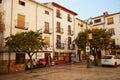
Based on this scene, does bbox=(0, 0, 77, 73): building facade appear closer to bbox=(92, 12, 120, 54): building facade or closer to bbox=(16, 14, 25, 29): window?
bbox=(16, 14, 25, 29): window

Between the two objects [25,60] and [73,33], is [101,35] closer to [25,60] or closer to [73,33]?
[73,33]

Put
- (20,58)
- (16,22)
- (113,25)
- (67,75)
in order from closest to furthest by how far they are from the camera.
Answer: (67,75), (16,22), (20,58), (113,25)

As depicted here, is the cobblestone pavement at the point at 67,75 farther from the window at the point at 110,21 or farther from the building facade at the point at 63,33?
the window at the point at 110,21

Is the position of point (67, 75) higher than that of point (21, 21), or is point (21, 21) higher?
point (21, 21)

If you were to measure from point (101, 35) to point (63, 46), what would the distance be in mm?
7708

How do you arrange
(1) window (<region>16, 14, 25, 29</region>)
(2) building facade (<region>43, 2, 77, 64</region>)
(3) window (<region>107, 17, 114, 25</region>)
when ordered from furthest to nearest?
(3) window (<region>107, 17, 114, 25</region>) → (2) building facade (<region>43, 2, 77, 64</region>) → (1) window (<region>16, 14, 25, 29</region>)

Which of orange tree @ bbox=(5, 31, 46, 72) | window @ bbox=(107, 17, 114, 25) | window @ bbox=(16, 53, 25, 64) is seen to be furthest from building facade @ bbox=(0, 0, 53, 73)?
window @ bbox=(107, 17, 114, 25)

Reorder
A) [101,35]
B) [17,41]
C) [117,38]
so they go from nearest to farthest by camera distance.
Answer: [17,41]
[101,35]
[117,38]

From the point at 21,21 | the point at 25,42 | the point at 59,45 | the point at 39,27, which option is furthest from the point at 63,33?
the point at 25,42

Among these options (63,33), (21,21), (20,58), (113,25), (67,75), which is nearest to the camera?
(67,75)

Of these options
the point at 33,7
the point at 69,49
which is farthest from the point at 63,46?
the point at 33,7

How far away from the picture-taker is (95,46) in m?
26.1

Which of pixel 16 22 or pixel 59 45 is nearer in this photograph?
pixel 16 22

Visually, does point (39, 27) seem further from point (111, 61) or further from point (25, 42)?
point (111, 61)
